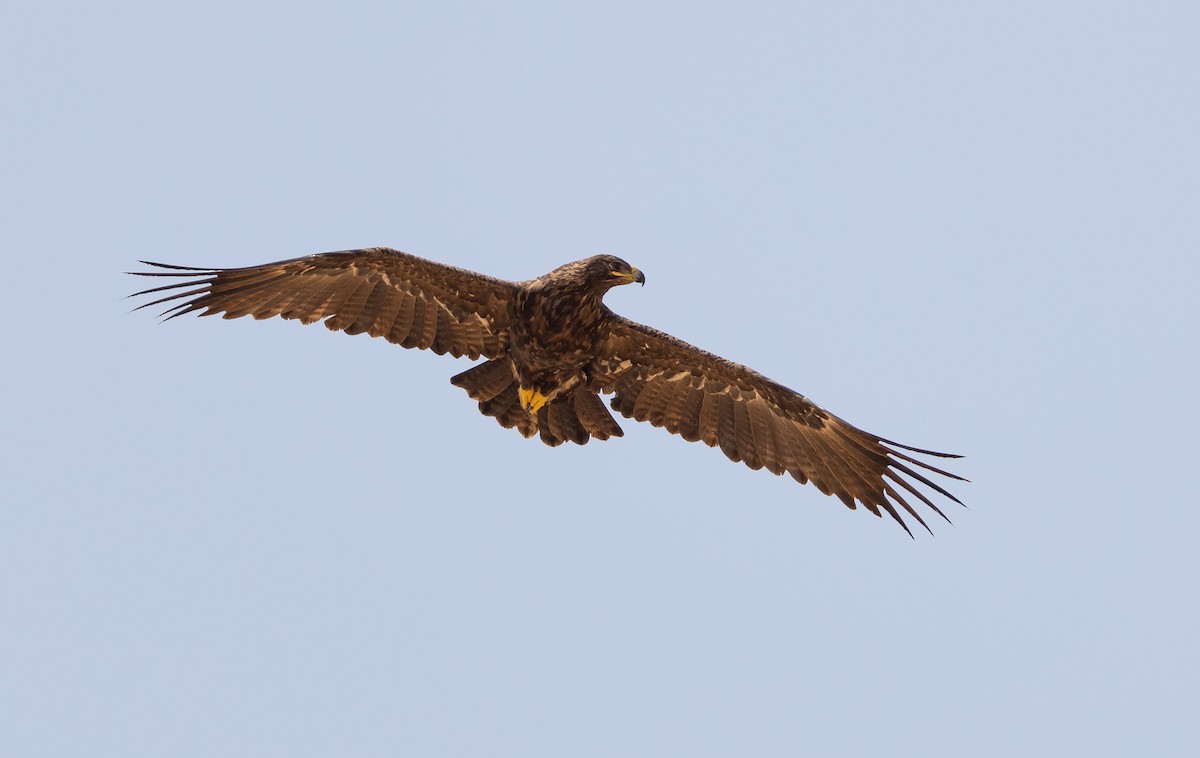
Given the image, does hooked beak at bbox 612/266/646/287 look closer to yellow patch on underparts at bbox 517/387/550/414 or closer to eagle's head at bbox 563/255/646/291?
eagle's head at bbox 563/255/646/291

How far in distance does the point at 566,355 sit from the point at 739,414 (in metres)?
1.91

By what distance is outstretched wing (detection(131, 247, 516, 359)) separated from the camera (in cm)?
1419

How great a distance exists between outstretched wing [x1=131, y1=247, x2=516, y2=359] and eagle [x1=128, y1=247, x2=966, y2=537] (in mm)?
13

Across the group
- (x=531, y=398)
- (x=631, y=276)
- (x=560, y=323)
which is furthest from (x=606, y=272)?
(x=531, y=398)

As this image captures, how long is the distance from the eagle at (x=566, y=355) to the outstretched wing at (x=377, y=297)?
13mm

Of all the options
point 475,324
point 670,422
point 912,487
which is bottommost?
point 912,487

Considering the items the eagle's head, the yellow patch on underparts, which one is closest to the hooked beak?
the eagle's head

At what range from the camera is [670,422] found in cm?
1514

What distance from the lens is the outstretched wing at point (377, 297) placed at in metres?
14.2

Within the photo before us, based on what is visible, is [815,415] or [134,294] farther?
[815,415]

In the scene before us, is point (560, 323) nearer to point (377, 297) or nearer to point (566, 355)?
point (566, 355)

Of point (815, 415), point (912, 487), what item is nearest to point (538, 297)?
point (815, 415)

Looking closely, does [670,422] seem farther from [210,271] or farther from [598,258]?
[210,271]

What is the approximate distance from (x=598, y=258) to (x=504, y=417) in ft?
6.49
